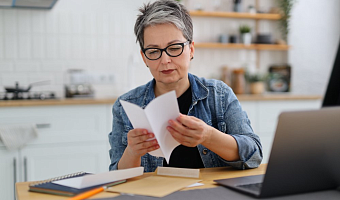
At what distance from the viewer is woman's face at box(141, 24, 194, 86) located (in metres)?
1.38

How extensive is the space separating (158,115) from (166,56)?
41 cm

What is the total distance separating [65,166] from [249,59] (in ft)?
7.59

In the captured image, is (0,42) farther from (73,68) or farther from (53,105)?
(53,105)

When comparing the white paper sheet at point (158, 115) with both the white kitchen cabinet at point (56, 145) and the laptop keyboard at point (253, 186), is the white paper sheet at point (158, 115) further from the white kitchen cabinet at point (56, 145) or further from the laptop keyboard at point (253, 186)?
the white kitchen cabinet at point (56, 145)

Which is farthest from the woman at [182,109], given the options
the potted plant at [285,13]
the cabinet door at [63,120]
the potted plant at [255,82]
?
the potted plant at [285,13]

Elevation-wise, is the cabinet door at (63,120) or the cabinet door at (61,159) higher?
the cabinet door at (63,120)

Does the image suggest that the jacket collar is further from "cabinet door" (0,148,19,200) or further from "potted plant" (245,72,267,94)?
"potted plant" (245,72,267,94)

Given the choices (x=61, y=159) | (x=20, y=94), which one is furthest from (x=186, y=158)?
(x=20, y=94)

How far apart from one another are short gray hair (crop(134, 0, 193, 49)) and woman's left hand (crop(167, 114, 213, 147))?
453 millimetres

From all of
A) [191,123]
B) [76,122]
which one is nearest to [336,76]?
[191,123]

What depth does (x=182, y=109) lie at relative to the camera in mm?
1586

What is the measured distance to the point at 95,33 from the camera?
360 centimetres

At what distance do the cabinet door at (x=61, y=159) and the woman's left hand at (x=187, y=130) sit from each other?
193 centimetres

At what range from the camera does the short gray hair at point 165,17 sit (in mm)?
1397
